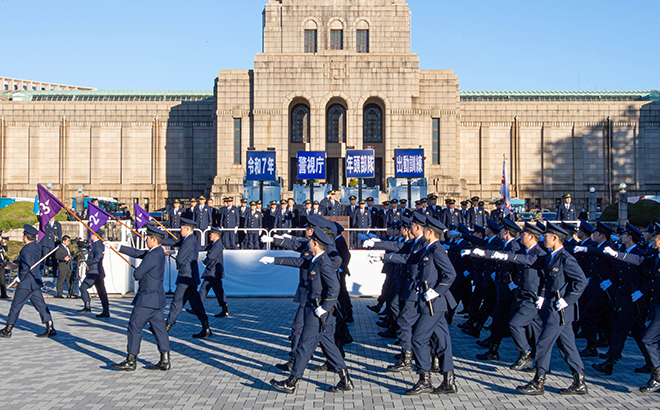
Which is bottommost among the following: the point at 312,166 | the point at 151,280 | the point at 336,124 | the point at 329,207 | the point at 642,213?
the point at 151,280

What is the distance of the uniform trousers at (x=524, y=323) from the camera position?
8.01 m

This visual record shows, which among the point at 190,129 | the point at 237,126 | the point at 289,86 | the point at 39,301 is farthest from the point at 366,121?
the point at 39,301

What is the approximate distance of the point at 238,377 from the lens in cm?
790

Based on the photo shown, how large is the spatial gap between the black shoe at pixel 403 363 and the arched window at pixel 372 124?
29.6 m

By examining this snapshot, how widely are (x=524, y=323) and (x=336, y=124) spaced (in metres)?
30.5

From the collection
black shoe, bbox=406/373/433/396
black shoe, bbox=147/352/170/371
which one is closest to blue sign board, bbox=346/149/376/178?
black shoe, bbox=147/352/170/371

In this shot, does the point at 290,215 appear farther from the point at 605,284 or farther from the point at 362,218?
the point at 605,284

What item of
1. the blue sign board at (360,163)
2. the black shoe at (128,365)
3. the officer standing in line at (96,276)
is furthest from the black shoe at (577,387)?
the blue sign board at (360,163)

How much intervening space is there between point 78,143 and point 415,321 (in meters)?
40.1

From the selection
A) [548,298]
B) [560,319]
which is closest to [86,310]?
[548,298]

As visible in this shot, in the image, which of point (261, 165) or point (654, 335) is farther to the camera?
point (261, 165)

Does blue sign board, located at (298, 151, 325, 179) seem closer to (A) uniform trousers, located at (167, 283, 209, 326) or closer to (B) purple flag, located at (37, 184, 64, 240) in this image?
(B) purple flag, located at (37, 184, 64, 240)

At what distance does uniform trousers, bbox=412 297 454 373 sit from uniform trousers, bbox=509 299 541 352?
1251 millimetres

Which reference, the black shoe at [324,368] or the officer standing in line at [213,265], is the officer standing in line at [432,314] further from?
the officer standing in line at [213,265]
